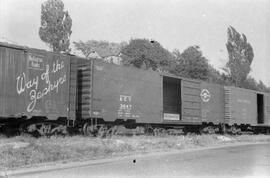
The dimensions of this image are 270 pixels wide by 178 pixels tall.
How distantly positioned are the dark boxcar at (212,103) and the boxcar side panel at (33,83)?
10224 millimetres

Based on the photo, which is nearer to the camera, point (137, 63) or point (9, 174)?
point (9, 174)

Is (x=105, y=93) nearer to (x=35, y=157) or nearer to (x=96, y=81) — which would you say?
(x=96, y=81)

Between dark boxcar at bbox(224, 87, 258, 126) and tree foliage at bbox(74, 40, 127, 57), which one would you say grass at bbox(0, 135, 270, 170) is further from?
tree foliage at bbox(74, 40, 127, 57)

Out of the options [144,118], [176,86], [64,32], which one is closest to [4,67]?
[144,118]

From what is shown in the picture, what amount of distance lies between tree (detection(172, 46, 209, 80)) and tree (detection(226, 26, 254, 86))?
13.1 feet

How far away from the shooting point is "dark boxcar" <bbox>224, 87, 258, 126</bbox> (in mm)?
24953

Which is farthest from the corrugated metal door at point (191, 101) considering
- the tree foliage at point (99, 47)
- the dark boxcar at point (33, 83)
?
the tree foliage at point (99, 47)

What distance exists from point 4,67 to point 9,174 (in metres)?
6.12

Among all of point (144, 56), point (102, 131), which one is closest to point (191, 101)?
point (102, 131)

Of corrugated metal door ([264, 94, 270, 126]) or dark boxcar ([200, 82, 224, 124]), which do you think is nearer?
dark boxcar ([200, 82, 224, 124])

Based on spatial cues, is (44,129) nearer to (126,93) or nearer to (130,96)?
(126,93)

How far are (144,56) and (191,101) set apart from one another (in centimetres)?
4056

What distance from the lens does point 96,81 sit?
1603 cm

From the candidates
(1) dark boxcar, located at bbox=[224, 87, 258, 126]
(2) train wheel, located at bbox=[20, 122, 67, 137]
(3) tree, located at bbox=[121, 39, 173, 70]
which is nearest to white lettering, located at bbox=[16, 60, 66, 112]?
A: (2) train wheel, located at bbox=[20, 122, 67, 137]
